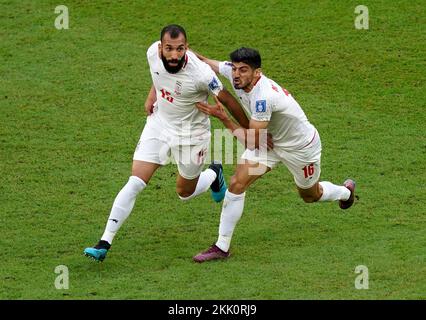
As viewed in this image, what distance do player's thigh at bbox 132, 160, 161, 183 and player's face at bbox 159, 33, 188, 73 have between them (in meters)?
0.89

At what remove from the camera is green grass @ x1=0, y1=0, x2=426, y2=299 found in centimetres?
1012

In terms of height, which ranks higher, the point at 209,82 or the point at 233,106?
the point at 209,82

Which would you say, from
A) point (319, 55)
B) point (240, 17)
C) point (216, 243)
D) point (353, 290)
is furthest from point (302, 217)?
point (240, 17)

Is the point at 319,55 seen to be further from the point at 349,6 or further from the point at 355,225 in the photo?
the point at 355,225

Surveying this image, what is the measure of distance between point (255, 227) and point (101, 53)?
5.35 m

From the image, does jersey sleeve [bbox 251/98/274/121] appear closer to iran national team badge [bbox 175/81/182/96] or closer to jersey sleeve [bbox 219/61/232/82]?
jersey sleeve [bbox 219/61/232/82]

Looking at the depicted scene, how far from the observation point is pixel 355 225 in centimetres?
1134

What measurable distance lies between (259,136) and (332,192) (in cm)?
132

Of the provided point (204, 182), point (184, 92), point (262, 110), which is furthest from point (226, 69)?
point (204, 182)

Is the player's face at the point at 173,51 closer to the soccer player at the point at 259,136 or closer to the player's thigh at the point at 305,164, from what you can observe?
the soccer player at the point at 259,136

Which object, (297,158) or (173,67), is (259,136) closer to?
(297,158)

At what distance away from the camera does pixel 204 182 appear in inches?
A: 459

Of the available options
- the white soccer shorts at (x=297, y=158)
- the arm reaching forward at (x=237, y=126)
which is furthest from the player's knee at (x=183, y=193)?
the arm reaching forward at (x=237, y=126)

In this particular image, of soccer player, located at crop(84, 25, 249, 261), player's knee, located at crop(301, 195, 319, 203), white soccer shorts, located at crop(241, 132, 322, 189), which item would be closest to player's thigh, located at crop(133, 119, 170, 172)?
soccer player, located at crop(84, 25, 249, 261)
